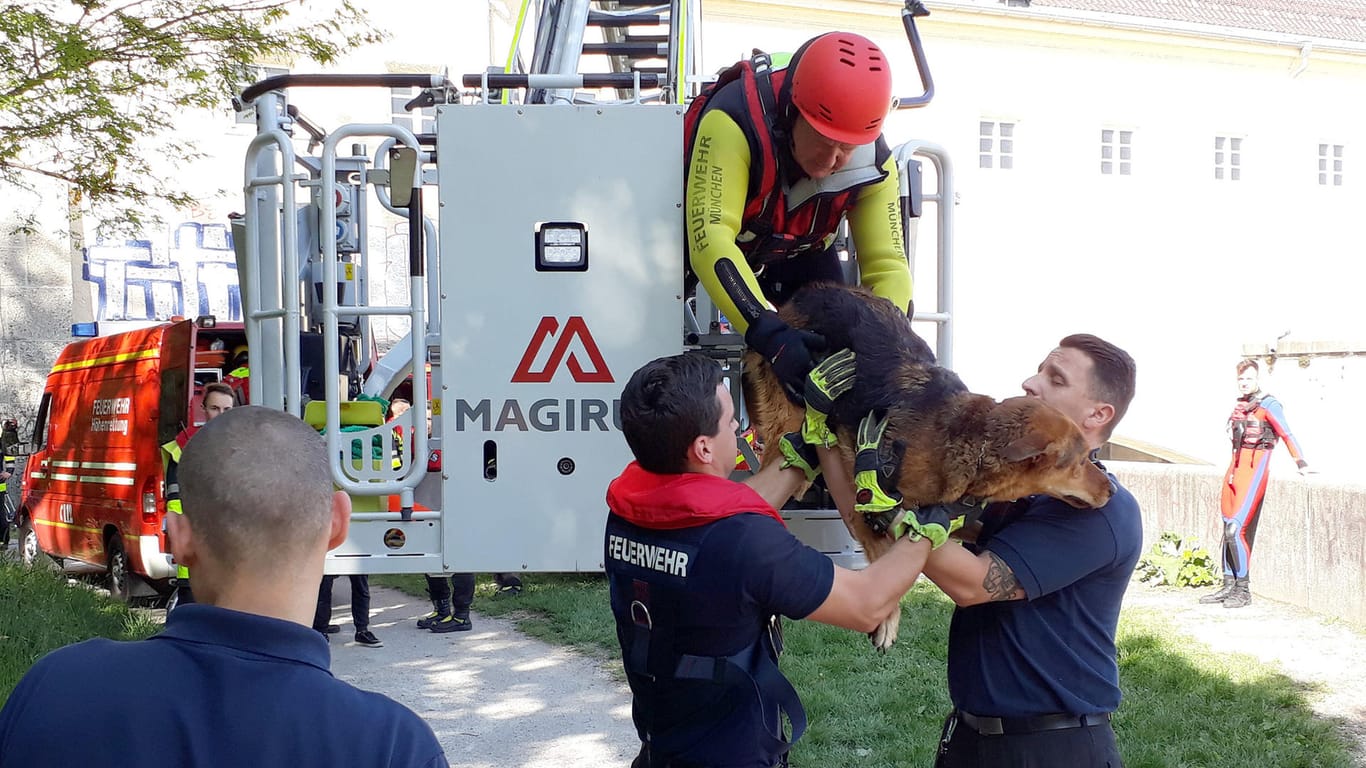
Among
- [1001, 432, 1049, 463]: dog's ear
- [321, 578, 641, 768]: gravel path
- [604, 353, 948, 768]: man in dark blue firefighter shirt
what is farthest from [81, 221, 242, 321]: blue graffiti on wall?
[1001, 432, 1049, 463]: dog's ear

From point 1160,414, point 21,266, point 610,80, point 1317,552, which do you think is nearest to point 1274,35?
point 1160,414

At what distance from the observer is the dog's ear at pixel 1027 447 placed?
9.17 ft

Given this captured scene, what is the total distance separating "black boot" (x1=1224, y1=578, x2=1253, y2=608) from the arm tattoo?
730cm

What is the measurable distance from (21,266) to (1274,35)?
2650cm

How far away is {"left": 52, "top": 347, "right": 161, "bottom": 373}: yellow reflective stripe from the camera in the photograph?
9.73m

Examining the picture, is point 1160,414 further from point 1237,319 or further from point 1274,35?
point 1274,35

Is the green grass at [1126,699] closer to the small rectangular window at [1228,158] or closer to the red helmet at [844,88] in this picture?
the red helmet at [844,88]

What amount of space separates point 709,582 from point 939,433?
71cm

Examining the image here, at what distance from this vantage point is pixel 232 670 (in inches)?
58.7

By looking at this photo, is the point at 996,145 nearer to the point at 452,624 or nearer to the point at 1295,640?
the point at 1295,640

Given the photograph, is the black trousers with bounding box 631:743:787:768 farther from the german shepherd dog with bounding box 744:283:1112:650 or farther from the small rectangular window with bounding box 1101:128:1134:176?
the small rectangular window with bounding box 1101:128:1134:176

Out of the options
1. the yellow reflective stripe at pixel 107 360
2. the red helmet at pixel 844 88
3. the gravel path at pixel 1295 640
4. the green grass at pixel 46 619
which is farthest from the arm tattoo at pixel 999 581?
the yellow reflective stripe at pixel 107 360

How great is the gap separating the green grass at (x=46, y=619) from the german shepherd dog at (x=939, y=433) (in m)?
4.68

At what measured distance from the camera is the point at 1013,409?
2910 millimetres
